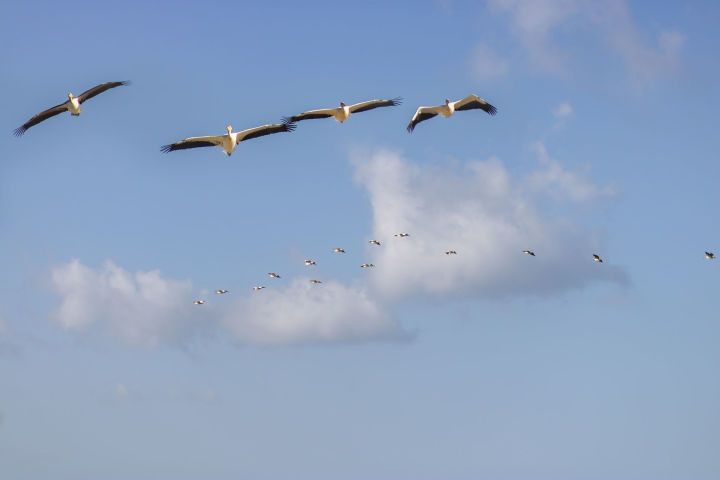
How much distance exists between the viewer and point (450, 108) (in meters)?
80.6

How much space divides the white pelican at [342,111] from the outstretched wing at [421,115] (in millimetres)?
3416

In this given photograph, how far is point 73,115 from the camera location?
71250 mm

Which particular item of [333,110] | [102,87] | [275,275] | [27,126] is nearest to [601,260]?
[333,110]

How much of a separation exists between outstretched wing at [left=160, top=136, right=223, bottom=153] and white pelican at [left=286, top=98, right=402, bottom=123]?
682 cm

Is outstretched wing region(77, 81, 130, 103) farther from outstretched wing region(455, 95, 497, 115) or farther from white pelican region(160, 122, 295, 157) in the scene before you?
outstretched wing region(455, 95, 497, 115)

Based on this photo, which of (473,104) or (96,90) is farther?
(473,104)

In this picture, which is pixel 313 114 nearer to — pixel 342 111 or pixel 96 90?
pixel 342 111

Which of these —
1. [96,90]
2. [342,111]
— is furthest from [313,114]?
[96,90]

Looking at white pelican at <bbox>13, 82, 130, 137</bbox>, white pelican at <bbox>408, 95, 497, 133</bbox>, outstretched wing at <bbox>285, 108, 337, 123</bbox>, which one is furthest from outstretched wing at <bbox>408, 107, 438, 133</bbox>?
white pelican at <bbox>13, 82, 130, 137</bbox>

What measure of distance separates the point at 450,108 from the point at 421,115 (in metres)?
2.87

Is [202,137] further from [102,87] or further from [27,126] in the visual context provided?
[27,126]

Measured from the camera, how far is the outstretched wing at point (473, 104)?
80875 millimetres

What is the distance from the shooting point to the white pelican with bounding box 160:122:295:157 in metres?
74.0

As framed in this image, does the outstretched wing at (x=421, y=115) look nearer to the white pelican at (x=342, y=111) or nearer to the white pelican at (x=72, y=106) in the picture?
the white pelican at (x=342, y=111)
